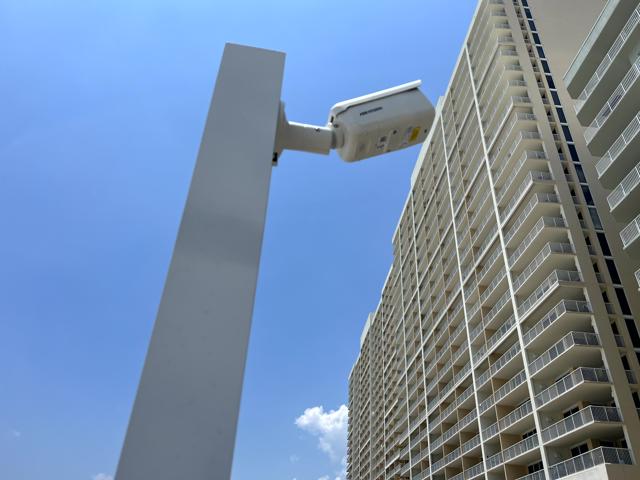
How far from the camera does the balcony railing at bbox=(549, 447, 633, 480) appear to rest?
19516 mm

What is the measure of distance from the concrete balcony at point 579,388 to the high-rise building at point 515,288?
0.11 m

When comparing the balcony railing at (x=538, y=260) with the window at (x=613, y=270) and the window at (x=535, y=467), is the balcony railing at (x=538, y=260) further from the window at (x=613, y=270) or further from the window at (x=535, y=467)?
the window at (x=535, y=467)

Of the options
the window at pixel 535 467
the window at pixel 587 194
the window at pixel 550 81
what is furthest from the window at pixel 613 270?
the window at pixel 550 81

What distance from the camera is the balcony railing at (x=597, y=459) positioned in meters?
19.5

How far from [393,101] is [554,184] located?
29.6 metres

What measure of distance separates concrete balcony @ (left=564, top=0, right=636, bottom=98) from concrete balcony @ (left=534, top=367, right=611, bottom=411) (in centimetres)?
1436

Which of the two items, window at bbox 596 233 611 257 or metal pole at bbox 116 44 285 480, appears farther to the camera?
window at bbox 596 233 611 257

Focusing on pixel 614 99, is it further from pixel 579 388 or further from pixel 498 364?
pixel 498 364

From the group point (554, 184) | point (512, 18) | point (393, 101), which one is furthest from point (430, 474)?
point (393, 101)

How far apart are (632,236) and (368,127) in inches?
850

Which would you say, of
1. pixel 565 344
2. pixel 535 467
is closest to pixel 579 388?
pixel 565 344

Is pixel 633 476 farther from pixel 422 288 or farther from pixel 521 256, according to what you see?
pixel 422 288

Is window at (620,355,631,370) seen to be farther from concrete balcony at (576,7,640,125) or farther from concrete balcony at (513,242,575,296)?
concrete balcony at (576,7,640,125)

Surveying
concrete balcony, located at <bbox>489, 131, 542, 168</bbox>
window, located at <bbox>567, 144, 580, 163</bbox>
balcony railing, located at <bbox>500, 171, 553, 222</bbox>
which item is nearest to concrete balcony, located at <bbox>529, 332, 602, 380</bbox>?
balcony railing, located at <bbox>500, 171, 553, 222</bbox>
